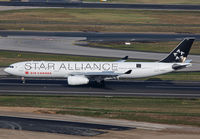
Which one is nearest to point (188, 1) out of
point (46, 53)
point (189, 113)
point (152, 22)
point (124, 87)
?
point (152, 22)

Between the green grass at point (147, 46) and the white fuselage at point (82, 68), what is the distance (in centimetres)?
3107

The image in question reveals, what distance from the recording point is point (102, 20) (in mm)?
136375

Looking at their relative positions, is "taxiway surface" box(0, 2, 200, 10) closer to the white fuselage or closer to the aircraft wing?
the white fuselage

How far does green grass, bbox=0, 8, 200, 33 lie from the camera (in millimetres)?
124438

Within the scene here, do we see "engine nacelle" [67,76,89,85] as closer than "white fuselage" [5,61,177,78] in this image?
Yes

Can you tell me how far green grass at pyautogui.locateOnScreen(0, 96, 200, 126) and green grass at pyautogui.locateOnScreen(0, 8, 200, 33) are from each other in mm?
66905

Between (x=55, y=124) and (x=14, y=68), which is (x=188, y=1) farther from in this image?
(x=55, y=124)

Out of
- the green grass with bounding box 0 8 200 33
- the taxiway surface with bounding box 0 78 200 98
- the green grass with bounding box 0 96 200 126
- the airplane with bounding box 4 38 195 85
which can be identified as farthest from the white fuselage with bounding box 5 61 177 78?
the green grass with bounding box 0 8 200 33

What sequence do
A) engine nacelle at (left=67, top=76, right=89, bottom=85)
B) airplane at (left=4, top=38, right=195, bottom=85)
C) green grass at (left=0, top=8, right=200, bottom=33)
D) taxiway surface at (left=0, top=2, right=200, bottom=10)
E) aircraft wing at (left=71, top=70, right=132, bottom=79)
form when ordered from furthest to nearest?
1. taxiway surface at (left=0, top=2, right=200, bottom=10)
2. green grass at (left=0, top=8, right=200, bottom=33)
3. airplane at (left=4, top=38, right=195, bottom=85)
4. aircraft wing at (left=71, top=70, right=132, bottom=79)
5. engine nacelle at (left=67, top=76, right=89, bottom=85)

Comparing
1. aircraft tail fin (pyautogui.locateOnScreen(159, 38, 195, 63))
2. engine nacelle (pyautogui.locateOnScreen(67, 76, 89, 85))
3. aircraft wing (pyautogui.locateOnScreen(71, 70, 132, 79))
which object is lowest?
engine nacelle (pyautogui.locateOnScreen(67, 76, 89, 85))

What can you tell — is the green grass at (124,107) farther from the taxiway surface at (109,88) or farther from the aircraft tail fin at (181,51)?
the aircraft tail fin at (181,51)

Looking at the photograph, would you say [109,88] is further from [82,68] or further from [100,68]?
[82,68]

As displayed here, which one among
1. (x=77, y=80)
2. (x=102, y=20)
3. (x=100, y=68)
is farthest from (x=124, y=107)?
(x=102, y=20)

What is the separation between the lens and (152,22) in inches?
5276
